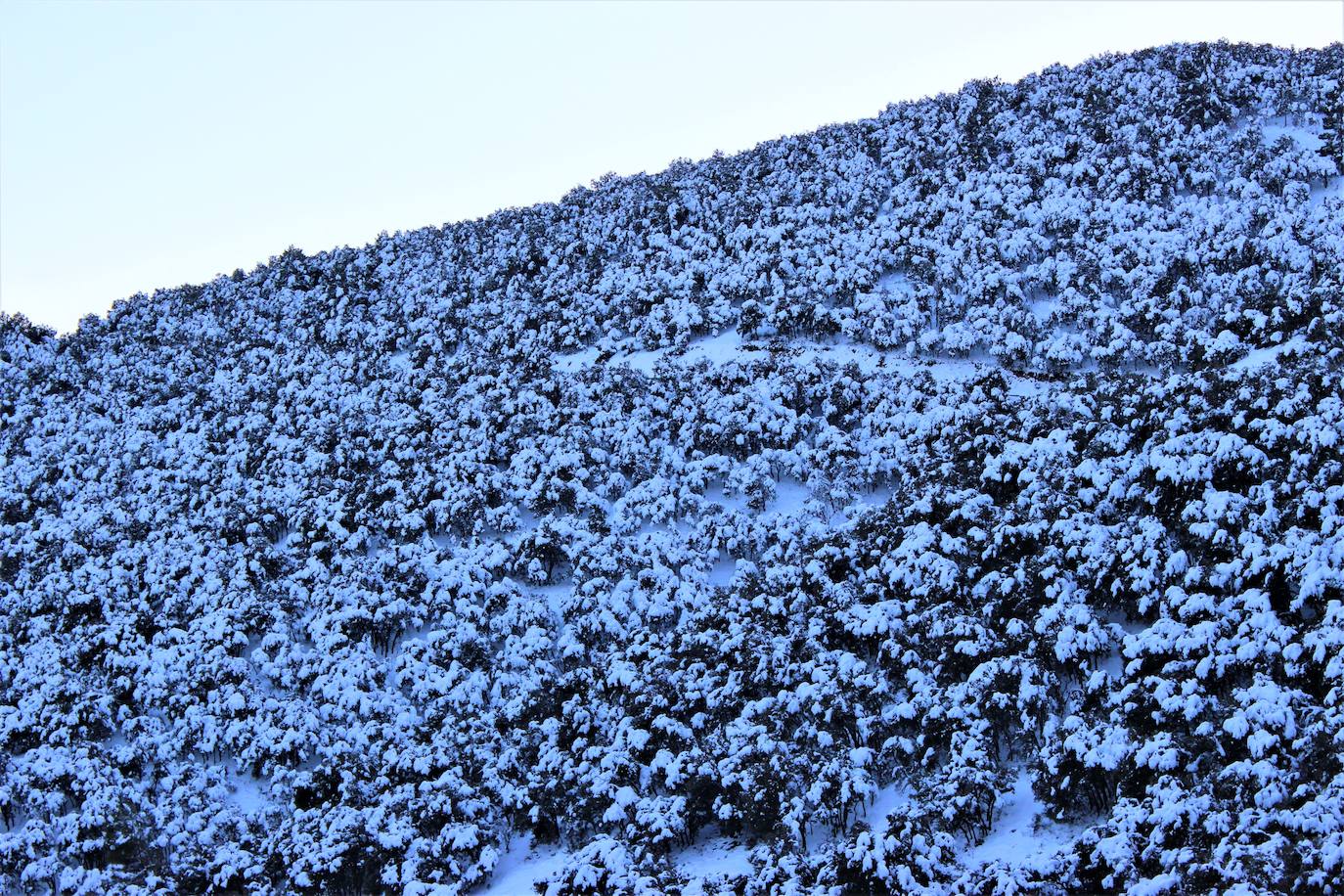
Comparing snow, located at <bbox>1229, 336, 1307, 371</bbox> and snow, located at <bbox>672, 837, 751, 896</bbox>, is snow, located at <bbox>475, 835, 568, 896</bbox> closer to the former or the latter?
snow, located at <bbox>672, 837, 751, 896</bbox>

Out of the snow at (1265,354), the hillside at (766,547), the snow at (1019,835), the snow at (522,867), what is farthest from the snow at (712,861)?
the snow at (1265,354)

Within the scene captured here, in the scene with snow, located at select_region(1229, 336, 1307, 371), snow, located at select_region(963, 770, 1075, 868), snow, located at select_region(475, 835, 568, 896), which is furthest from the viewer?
snow, located at select_region(1229, 336, 1307, 371)

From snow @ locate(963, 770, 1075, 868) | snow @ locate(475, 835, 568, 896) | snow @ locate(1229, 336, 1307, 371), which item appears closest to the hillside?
snow @ locate(963, 770, 1075, 868)

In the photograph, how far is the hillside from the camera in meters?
22.6

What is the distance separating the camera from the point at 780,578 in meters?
30.4

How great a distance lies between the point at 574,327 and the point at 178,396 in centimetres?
1964

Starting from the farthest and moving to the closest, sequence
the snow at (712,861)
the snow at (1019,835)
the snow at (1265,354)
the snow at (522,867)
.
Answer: the snow at (1265,354), the snow at (522,867), the snow at (712,861), the snow at (1019,835)

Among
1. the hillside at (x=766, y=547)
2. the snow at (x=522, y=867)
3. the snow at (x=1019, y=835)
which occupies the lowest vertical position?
the snow at (x=1019, y=835)

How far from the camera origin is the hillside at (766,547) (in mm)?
22641

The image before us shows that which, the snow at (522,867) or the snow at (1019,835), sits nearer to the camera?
the snow at (1019,835)

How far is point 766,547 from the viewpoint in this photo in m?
33.6

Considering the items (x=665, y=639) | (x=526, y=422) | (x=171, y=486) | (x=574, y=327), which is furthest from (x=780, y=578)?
(x=171, y=486)

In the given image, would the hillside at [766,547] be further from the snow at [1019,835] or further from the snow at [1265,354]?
the snow at [1265,354]

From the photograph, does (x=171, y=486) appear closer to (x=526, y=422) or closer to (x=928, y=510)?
(x=526, y=422)
